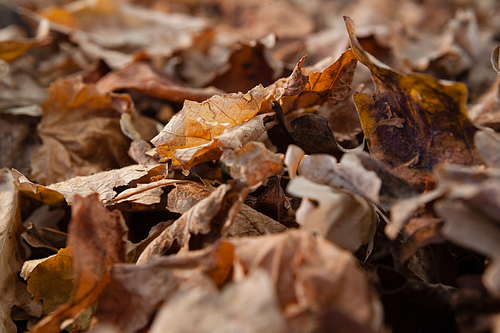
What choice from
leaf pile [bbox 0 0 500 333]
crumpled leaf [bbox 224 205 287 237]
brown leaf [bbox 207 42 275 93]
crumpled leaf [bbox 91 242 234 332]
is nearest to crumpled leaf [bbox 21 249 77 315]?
leaf pile [bbox 0 0 500 333]

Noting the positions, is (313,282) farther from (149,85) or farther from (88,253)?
(149,85)

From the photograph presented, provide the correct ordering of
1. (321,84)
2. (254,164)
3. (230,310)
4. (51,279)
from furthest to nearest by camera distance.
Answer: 1. (321,84)
2. (51,279)
3. (254,164)
4. (230,310)

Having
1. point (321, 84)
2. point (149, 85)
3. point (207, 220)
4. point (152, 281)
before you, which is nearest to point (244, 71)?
point (149, 85)

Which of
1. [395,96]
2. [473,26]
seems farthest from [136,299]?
[473,26]

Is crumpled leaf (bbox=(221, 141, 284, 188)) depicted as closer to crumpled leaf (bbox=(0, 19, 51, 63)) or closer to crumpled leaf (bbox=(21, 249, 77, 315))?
crumpled leaf (bbox=(21, 249, 77, 315))

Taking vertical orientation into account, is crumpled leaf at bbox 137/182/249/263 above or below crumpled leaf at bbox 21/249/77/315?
above

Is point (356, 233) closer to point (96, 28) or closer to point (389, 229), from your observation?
point (389, 229)
